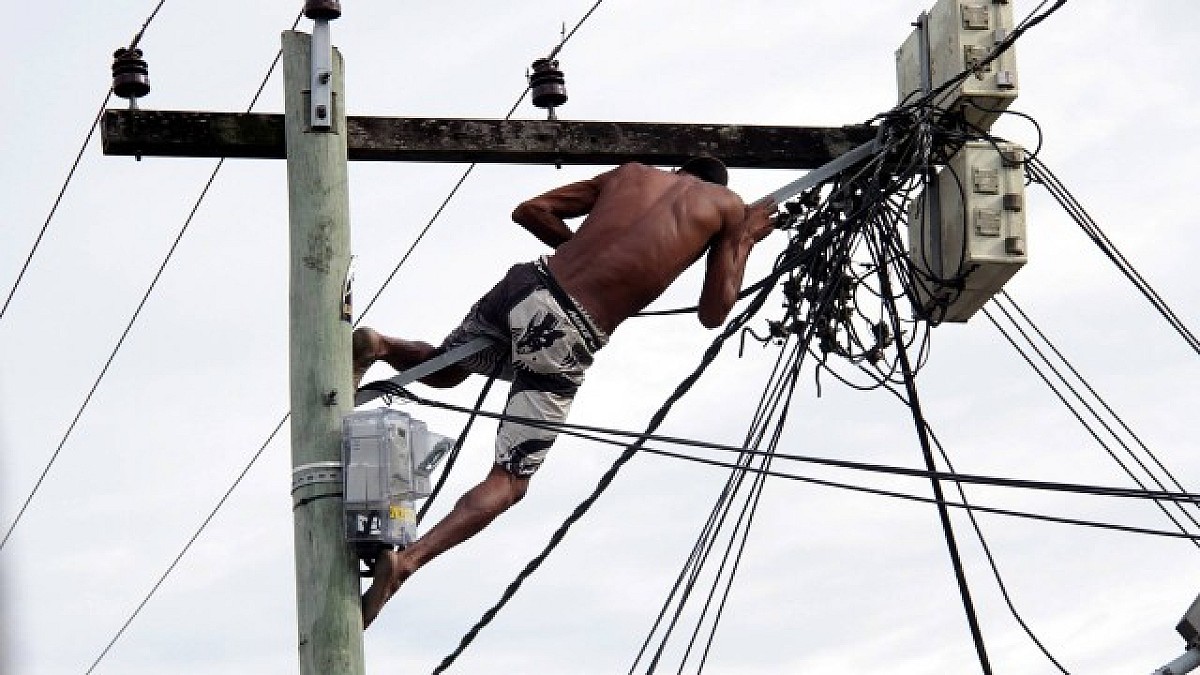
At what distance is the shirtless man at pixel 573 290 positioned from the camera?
6258mm

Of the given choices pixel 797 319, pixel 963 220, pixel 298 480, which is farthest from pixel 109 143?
pixel 963 220

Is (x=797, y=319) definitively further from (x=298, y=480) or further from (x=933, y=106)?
(x=298, y=480)

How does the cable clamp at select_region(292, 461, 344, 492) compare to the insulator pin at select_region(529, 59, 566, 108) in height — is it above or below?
below

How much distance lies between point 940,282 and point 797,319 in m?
0.67

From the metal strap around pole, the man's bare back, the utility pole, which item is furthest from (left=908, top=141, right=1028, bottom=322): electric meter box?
the metal strap around pole

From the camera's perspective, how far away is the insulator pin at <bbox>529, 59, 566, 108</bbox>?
7.02 m

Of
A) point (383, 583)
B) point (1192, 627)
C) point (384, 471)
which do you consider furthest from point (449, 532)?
point (1192, 627)

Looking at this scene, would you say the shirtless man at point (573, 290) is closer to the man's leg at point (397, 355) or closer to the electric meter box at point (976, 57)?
the man's leg at point (397, 355)

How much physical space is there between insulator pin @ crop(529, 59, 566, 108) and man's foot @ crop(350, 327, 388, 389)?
1362 mm

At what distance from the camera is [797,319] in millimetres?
7738

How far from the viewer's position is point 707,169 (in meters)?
6.99

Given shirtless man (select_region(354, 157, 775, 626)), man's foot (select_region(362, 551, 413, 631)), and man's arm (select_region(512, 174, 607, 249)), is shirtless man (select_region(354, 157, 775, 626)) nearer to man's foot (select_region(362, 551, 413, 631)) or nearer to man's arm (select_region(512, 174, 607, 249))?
man's arm (select_region(512, 174, 607, 249))

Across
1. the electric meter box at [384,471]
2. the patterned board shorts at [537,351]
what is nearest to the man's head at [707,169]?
the patterned board shorts at [537,351]

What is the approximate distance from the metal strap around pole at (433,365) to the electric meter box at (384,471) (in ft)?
2.08
